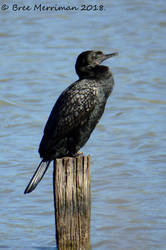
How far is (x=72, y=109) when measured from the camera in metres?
5.71

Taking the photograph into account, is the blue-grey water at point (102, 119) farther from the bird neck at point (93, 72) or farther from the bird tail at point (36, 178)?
the bird neck at point (93, 72)

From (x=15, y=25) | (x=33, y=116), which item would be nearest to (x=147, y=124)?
(x=33, y=116)

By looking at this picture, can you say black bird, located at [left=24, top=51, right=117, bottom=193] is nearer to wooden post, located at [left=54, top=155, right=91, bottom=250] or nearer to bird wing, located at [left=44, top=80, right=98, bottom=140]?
bird wing, located at [left=44, top=80, right=98, bottom=140]

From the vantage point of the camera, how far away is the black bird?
5637 millimetres

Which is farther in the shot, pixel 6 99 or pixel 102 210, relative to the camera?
pixel 6 99

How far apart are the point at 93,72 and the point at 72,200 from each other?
137 cm

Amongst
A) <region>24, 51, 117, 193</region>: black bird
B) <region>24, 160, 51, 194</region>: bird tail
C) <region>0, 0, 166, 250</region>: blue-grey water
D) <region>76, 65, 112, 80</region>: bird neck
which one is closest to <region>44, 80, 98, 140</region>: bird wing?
<region>24, 51, 117, 193</region>: black bird

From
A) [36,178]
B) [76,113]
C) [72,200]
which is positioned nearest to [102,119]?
[76,113]

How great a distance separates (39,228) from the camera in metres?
6.71

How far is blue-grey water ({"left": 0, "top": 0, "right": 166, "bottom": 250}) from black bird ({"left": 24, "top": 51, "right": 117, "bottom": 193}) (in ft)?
3.34

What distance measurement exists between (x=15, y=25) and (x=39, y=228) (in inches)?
362

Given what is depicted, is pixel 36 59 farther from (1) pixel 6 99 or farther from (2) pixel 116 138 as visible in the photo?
(2) pixel 116 138

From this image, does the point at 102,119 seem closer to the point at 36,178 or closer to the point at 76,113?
the point at 76,113

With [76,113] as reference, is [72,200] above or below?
below
